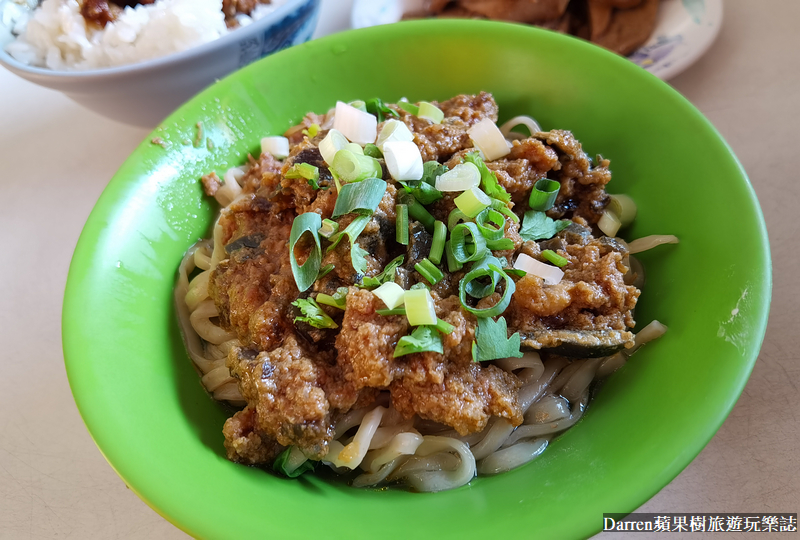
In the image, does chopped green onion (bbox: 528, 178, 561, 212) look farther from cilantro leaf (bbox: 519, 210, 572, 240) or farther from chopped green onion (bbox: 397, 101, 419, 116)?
chopped green onion (bbox: 397, 101, 419, 116)

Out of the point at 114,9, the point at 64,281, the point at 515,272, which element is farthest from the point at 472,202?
the point at 114,9

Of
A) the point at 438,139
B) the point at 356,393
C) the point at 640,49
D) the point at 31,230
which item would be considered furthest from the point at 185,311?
the point at 640,49

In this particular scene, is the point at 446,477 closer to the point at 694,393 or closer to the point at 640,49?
the point at 694,393

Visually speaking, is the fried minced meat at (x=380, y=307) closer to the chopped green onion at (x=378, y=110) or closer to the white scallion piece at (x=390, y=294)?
the white scallion piece at (x=390, y=294)

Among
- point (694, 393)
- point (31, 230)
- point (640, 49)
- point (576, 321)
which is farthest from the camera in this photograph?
point (640, 49)

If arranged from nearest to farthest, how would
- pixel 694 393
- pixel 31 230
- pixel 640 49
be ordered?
1. pixel 694 393
2. pixel 31 230
3. pixel 640 49

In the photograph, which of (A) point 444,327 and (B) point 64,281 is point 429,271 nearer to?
(A) point 444,327

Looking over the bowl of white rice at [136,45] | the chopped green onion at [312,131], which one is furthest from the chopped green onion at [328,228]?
the bowl of white rice at [136,45]

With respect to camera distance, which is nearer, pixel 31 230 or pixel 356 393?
pixel 356 393
